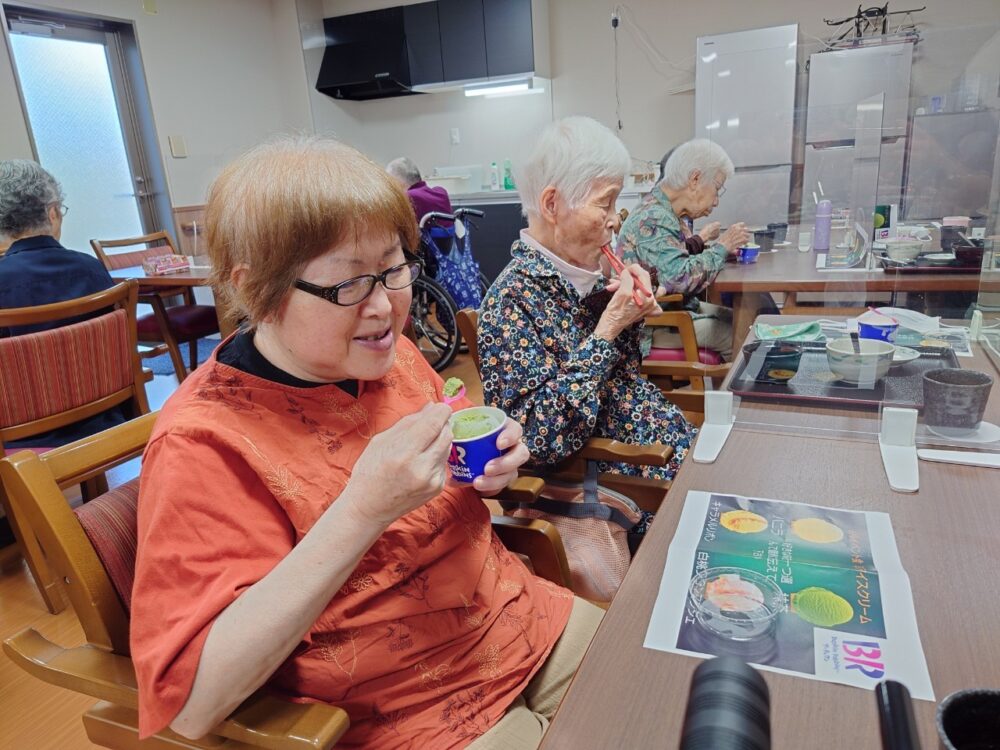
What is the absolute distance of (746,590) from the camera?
0.74m

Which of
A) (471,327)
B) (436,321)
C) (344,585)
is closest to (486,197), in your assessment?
(436,321)

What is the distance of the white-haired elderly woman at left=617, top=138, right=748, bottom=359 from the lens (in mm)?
2463

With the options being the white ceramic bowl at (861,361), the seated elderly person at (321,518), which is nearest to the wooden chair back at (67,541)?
the seated elderly person at (321,518)

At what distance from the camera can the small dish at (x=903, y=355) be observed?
1.33 metres

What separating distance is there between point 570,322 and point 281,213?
82 centimetres

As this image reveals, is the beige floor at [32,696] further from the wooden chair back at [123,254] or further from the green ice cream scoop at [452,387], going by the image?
the wooden chair back at [123,254]

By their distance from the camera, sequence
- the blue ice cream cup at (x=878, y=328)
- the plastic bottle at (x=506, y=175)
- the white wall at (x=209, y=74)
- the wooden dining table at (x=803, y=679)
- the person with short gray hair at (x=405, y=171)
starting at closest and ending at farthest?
the wooden dining table at (x=803, y=679)
the blue ice cream cup at (x=878, y=328)
the person with short gray hair at (x=405, y=171)
the white wall at (x=209, y=74)
the plastic bottle at (x=506, y=175)

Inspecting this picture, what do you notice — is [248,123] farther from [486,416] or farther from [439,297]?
[486,416]

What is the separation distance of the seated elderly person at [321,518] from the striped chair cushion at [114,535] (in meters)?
0.12

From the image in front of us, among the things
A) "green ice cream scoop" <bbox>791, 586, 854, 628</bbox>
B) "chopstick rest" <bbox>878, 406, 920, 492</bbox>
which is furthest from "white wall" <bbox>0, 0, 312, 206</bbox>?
"green ice cream scoop" <bbox>791, 586, 854, 628</bbox>

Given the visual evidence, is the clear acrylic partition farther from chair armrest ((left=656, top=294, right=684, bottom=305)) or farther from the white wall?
the white wall

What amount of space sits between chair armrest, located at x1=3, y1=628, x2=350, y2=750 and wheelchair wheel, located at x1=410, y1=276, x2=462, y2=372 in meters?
3.28

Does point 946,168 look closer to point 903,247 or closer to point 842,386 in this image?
point 903,247

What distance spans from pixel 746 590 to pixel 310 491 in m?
0.52
